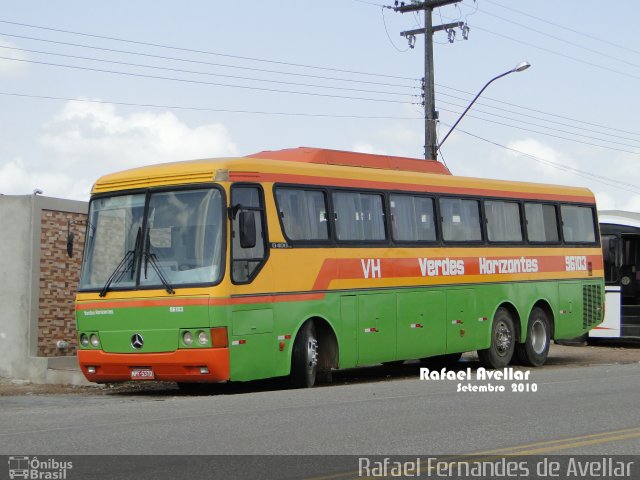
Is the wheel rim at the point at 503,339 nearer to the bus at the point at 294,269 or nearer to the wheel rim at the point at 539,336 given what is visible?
the bus at the point at 294,269

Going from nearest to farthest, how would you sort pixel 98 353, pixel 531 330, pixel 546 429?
1. pixel 546 429
2. pixel 98 353
3. pixel 531 330

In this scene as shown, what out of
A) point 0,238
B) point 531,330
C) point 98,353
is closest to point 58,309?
point 0,238

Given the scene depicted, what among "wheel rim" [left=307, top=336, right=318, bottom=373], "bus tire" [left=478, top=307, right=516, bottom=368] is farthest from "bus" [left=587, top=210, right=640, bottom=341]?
"wheel rim" [left=307, top=336, right=318, bottom=373]

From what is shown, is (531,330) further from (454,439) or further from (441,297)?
(454,439)

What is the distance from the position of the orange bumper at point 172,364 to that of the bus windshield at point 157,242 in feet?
3.02

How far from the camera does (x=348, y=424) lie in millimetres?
11625

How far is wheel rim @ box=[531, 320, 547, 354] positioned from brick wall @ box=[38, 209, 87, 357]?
8.85 metres

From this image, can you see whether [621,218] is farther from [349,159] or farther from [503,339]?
[349,159]

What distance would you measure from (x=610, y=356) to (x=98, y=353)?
14.6 metres

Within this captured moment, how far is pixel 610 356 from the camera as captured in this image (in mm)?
27438
